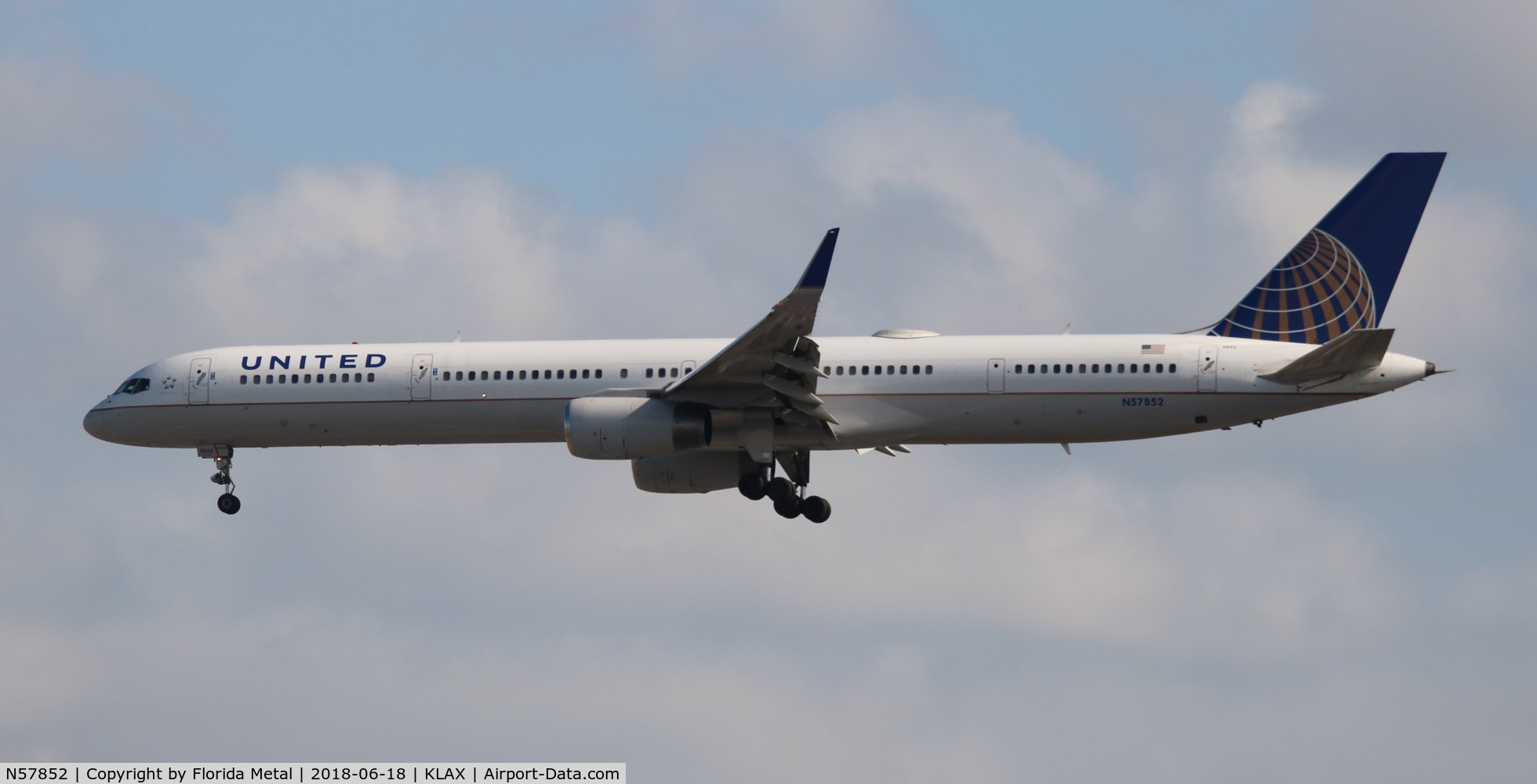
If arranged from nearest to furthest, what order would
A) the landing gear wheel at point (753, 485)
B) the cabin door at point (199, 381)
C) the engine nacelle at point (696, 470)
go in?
the landing gear wheel at point (753, 485), the cabin door at point (199, 381), the engine nacelle at point (696, 470)

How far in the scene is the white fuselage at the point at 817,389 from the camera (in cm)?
3844

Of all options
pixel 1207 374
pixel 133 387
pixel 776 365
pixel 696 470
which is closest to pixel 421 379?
pixel 696 470

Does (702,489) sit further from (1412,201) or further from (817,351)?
(1412,201)

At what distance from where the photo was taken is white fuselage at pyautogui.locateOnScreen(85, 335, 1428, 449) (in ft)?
126

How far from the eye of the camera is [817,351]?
3778cm

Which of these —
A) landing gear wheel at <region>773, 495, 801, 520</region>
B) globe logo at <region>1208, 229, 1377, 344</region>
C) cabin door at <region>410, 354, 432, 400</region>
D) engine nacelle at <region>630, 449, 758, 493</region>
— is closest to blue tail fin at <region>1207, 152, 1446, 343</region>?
globe logo at <region>1208, 229, 1377, 344</region>

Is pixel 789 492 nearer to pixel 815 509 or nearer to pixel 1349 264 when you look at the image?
pixel 815 509

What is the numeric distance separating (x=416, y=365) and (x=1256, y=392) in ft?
53.8

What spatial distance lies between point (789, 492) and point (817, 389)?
10.0ft

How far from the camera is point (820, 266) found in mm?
35656

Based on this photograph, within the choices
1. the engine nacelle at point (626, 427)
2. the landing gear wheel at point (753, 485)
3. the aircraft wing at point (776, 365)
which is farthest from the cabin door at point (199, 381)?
the landing gear wheel at point (753, 485)

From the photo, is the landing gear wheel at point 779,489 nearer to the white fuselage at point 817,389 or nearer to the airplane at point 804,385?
the airplane at point 804,385

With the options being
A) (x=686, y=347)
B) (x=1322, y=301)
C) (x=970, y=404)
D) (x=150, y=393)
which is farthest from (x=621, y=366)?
(x=1322, y=301)

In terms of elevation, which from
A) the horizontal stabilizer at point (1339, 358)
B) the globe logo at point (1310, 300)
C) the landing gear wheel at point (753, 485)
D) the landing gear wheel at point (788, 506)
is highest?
the globe logo at point (1310, 300)
